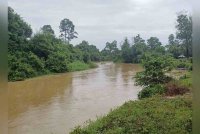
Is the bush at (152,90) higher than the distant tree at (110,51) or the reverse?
the reverse

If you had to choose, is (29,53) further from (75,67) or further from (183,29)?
(183,29)

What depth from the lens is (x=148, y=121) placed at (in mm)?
4352

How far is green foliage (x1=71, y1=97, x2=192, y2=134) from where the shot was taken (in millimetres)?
3984

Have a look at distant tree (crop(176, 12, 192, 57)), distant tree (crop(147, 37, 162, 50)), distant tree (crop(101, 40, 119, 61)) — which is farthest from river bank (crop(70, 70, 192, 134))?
distant tree (crop(101, 40, 119, 61))

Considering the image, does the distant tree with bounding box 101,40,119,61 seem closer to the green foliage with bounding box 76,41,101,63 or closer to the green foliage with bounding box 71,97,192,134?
the green foliage with bounding box 76,41,101,63

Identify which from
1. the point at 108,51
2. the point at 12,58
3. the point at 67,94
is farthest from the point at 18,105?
the point at 108,51

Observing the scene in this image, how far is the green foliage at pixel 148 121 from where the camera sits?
398 centimetres

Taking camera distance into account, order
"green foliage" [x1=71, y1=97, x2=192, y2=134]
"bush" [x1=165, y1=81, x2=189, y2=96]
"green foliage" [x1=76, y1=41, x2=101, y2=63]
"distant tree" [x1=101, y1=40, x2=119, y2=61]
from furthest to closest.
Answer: "distant tree" [x1=101, y1=40, x2=119, y2=61]
"green foliage" [x1=76, y1=41, x2=101, y2=63]
"bush" [x1=165, y1=81, x2=189, y2=96]
"green foliage" [x1=71, y1=97, x2=192, y2=134]

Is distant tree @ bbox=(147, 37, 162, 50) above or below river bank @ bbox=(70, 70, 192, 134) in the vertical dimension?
above

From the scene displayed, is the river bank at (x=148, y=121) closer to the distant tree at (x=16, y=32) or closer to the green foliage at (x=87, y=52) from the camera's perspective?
the distant tree at (x=16, y=32)

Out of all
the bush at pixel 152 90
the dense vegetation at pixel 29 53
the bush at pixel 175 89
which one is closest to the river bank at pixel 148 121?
the bush at pixel 175 89

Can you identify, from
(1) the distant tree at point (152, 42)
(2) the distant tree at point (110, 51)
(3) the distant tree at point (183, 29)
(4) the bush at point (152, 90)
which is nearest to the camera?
(4) the bush at point (152, 90)

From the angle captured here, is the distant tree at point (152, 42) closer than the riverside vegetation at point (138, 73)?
No

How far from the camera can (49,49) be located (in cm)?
1791
